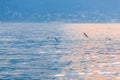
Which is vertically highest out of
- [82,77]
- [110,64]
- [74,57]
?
[74,57]

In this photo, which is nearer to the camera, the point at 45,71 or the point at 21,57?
the point at 45,71

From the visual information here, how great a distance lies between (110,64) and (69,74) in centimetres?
1185

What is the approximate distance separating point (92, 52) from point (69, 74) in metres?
31.1

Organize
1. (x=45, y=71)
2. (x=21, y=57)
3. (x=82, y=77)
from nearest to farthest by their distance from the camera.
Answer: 1. (x=82, y=77)
2. (x=45, y=71)
3. (x=21, y=57)

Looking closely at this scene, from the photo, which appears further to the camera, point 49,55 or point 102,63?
point 49,55

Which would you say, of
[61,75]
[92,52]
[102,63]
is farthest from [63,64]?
[92,52]

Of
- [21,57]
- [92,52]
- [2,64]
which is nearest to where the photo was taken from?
[2,64]

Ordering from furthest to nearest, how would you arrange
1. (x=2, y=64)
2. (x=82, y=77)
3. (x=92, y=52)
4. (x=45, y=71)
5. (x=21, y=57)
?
(x=92, y=52), (x=21, y=57), (x=2, y=64), (x=45, y=71), (x=82, y=77)

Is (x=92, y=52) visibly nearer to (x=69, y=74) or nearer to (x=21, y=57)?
(x=21, y=57)

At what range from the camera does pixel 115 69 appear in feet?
230

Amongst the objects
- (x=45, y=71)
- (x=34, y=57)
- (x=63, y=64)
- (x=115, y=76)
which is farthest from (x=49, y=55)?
(x=115, y=76)

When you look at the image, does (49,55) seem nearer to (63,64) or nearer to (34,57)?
(34,57)

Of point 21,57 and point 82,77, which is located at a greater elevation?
point 21,57

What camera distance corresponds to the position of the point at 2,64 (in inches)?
2960
